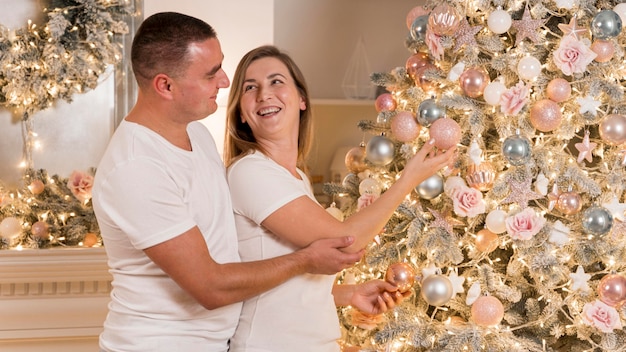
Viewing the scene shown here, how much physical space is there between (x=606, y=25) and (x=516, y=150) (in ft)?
1.38

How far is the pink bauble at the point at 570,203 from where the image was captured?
2.12m

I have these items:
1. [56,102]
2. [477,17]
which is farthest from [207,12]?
[477,17]

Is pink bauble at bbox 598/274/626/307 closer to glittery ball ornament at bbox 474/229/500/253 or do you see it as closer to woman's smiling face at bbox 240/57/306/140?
glittery ball ornament at bbox 474/229/500/253

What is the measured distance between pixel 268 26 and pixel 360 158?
1431mm

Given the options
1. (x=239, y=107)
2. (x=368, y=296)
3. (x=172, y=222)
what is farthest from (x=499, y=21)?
(x=172, y=222)

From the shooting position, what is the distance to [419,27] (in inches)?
90.7

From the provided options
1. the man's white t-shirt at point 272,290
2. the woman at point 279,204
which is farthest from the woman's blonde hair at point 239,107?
the man's white t-shirt at point 272,290

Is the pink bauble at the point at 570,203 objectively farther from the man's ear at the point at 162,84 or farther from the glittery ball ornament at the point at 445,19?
the man's ear at the point at 162,84

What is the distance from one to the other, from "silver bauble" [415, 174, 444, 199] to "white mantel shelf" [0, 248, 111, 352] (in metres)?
1.64

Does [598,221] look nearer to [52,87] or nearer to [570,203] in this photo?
[570,203]

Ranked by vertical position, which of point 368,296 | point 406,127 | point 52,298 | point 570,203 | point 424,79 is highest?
point 424,79

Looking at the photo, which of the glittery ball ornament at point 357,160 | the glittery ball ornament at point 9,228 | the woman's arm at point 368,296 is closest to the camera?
the woman's arm at point 368,296

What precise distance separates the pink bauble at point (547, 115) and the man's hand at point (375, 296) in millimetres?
598

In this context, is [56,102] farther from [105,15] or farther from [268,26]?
[268,26]
